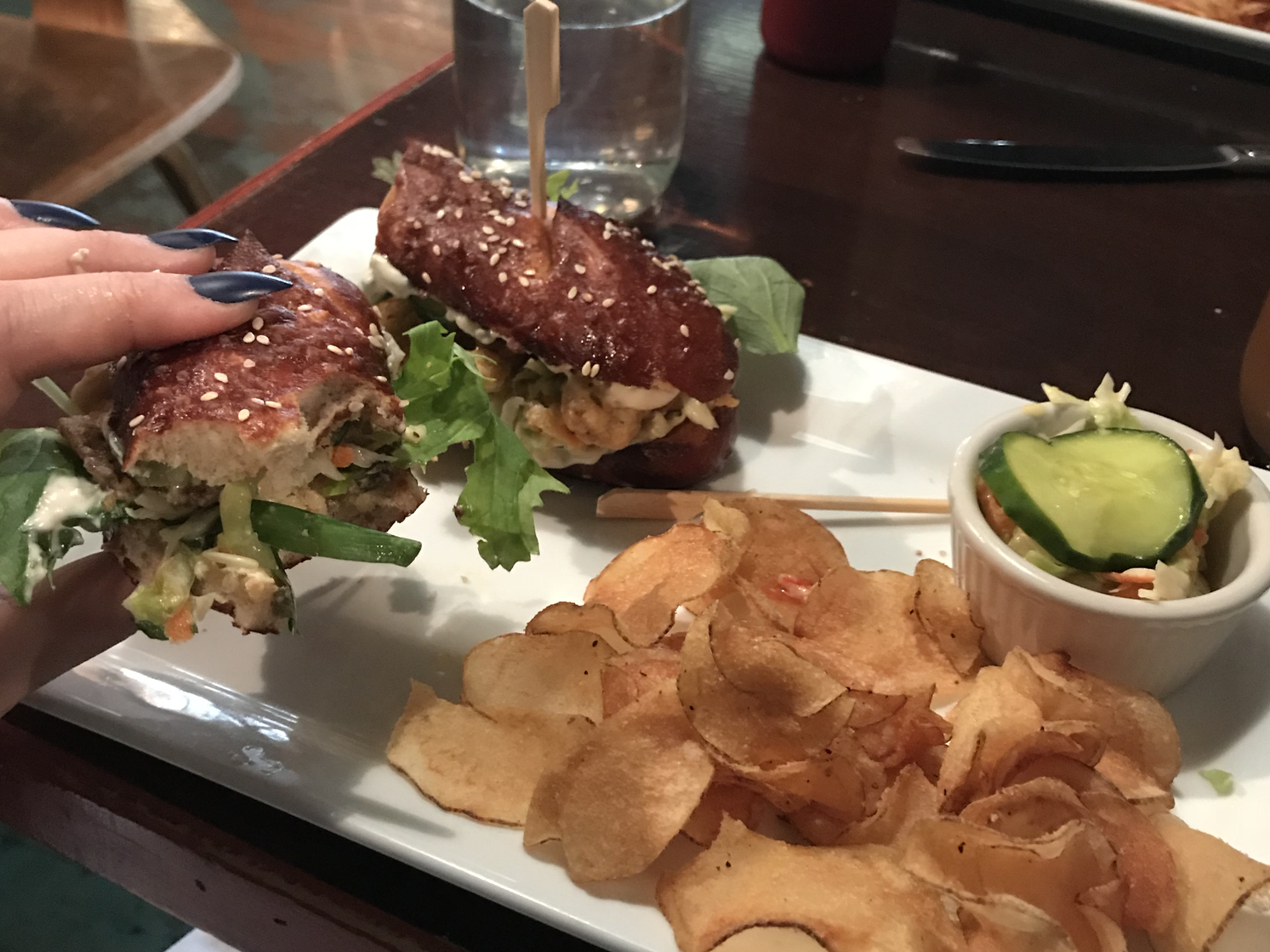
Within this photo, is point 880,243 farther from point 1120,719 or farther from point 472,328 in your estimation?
point 1120,719

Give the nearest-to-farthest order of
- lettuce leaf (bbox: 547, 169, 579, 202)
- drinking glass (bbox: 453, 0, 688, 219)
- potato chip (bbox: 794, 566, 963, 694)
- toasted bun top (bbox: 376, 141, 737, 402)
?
potato chip (bbox: 794, 566, 963, 694) < toasted bun top (bbox: 376, 141, 737, 402) < lettuce leaf (bbox: 547, 169, 579, 202) < drinking glass (bbox: 453, 0, 688, 219)

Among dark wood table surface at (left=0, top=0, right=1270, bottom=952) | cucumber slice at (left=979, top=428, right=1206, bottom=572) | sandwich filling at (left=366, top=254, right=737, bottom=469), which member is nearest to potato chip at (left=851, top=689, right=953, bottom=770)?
cucumber slice at (left=979, top=428, right=1206, bottom=572)

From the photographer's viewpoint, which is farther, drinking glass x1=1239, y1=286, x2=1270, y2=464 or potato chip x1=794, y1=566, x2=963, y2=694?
drinking glass x1=1239, y1=286, x2=1270, y2=464

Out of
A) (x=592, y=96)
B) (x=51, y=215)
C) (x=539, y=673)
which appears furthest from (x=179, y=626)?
(x=592, y=96)

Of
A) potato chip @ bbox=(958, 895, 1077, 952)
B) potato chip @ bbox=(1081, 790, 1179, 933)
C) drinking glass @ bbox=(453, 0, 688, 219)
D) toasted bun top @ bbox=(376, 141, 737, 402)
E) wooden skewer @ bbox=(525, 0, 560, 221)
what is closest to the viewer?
potato chip @ bbox=(958, 895, 1077, 952)

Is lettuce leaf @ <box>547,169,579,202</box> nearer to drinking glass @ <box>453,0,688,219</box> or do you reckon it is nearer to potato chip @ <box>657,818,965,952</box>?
drinking glass @ <box>453,0,688,219</box>

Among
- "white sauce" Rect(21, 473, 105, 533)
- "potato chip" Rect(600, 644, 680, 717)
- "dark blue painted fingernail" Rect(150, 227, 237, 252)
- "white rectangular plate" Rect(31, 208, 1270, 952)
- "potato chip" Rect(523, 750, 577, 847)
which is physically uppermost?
"dark blue painted fingernail" Rect(150, 227, 237, 252)

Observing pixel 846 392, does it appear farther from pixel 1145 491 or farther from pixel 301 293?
pixel 301 293

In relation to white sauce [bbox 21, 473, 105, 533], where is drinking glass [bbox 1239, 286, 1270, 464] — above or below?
below
